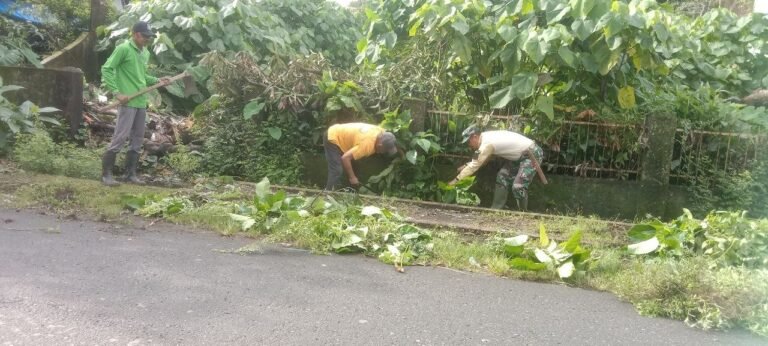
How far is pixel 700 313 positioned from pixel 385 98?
16.5ft

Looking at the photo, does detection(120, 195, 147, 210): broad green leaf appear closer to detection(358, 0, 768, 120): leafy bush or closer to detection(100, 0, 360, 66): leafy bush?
detection(100, 0, 360, 66): leafy bush

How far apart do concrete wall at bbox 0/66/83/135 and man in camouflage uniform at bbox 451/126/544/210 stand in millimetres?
5264

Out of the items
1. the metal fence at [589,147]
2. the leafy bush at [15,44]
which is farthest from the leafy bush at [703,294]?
the leafy bush at [15,44]

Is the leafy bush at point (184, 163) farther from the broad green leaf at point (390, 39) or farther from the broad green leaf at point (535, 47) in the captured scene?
the broad green leaf at point (535, 47)

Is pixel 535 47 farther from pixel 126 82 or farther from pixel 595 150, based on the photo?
pixel 126 82

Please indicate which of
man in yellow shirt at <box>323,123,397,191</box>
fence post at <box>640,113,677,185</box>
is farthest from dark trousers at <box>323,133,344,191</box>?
fence post at <box>640,113,677,185</box>

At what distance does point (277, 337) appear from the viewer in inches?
140

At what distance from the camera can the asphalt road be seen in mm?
3586

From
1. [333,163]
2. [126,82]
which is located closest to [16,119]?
[126,82]

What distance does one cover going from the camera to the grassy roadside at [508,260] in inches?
164

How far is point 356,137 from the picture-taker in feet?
24.5

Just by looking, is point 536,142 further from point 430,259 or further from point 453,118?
point 430,259

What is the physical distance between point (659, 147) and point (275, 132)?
15.4ft

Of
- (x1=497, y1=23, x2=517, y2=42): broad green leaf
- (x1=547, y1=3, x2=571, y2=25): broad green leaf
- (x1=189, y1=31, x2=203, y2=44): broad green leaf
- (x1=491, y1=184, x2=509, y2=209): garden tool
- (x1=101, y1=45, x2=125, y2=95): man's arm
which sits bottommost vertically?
(x1=491, y1=184, x2=509, y2=209): garden tool
